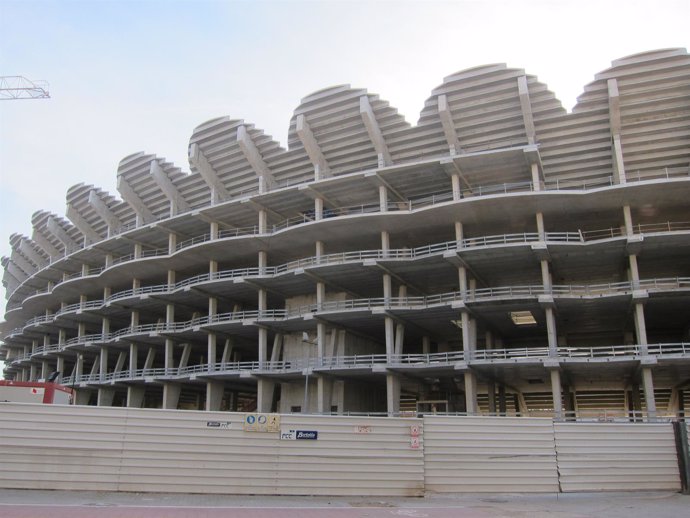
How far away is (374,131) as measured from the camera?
1330 inches

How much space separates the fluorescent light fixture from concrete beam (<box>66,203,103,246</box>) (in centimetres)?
3517

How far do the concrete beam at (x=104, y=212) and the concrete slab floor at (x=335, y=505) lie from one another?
124 feet

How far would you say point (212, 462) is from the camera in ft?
43.4

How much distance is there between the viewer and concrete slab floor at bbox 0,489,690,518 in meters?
10.6

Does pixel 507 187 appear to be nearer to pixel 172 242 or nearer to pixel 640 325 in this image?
pixel 640 325

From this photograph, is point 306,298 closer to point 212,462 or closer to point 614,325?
point 614,325

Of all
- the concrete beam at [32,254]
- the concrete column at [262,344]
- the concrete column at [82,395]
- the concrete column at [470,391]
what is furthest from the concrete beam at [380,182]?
the concrete beam at [32,254]

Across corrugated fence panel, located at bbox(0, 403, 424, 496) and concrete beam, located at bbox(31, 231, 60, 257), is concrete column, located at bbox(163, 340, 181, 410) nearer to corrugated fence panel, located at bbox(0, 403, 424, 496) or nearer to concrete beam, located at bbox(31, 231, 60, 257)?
concrete beam, located at bbox(31, 231, 60, 257)

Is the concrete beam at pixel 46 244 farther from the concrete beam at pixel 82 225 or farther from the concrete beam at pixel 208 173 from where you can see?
the concrete beam at pixel 208 173

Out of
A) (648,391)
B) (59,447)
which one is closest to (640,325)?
(648,391)

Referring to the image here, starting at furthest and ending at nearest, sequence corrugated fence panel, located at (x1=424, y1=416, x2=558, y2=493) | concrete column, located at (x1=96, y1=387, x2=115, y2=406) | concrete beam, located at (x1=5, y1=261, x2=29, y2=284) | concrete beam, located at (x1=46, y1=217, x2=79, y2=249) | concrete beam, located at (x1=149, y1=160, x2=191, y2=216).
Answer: concrete beam, located at (x1=5, y1=261, x2=29, y2=284) → concrete beam, located at (x1=46, y1=217, x2=79, y2=249) → concrete column, located at (x1=96, y1=387, x2=115, y2=406) → concrete beam, located at (x1=149, y1=160, x2=191, y2=216) → corrugated fence panel, located at (x1=424, y1=416, x2=558, y2=493)

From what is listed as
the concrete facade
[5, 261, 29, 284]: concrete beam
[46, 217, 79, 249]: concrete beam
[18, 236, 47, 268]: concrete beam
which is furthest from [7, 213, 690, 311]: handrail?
[5, 261, 29, 284]: concrete beam

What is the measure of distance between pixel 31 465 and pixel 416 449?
8413 mm

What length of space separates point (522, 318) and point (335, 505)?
26.5m
